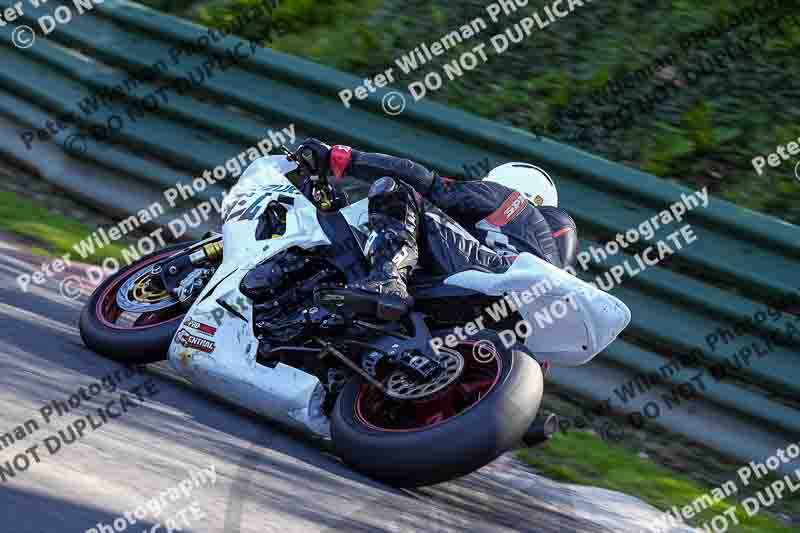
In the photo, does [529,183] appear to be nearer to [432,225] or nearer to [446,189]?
[446,189]

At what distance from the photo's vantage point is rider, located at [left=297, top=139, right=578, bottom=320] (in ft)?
16.2

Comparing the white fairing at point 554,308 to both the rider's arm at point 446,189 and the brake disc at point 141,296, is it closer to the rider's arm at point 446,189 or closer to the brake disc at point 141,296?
the rider's arm at point 446,189

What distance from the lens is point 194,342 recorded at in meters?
5.48

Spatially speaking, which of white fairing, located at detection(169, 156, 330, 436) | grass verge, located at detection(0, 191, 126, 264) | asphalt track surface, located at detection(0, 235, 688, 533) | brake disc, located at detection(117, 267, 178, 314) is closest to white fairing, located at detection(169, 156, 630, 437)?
white fairing, located at detection(169, 156, 330, 436)

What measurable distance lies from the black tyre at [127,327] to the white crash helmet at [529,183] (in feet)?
5.74

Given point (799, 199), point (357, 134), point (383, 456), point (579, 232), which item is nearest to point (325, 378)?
point (383, 456)

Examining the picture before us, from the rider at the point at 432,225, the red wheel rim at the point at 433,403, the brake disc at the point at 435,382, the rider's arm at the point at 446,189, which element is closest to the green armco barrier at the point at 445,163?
the rider at the point at 432,225

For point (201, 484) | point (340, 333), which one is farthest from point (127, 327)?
point (201, 484)

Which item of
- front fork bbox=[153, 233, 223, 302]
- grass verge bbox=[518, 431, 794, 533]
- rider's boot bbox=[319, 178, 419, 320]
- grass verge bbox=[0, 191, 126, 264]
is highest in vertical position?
rider's boot bbox=[319, 178, 419, 320]

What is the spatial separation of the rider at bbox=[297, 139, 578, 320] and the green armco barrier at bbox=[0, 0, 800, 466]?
1.24 m

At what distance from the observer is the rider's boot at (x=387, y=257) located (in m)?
4.81

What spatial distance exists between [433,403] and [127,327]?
5.96 ft

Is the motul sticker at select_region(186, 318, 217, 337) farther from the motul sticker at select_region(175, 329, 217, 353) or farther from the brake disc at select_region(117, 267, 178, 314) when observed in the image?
the brake disc at select_region(117, 267, 178, 314)

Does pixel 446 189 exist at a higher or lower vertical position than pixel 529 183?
higher
